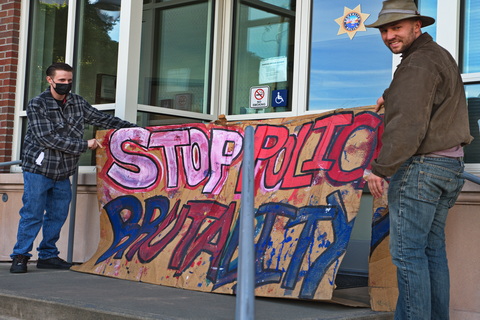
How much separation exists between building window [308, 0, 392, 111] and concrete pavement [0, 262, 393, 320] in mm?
2087

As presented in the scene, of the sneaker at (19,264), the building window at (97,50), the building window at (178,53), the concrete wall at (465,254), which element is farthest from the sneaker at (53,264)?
the concrete wall at (465,254)

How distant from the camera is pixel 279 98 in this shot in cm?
732

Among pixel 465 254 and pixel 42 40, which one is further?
pixel 42 40

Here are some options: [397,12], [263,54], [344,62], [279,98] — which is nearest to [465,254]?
[397,12]

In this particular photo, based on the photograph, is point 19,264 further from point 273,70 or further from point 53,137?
point 273,70

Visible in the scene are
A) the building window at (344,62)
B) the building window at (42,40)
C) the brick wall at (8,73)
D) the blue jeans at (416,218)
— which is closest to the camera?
the blue jeans at (416,218)

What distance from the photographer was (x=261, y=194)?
5.46 m

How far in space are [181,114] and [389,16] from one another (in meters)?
4.07

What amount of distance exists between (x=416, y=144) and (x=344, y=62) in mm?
3260

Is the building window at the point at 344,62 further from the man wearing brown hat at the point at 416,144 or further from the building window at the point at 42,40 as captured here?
the building window at the point at 42,40

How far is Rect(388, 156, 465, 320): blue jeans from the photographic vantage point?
3.86 metres

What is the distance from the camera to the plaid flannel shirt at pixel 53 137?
20.7ft

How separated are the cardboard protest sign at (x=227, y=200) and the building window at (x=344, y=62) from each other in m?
1.43

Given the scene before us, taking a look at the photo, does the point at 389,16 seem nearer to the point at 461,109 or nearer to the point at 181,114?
the point at 461,109
